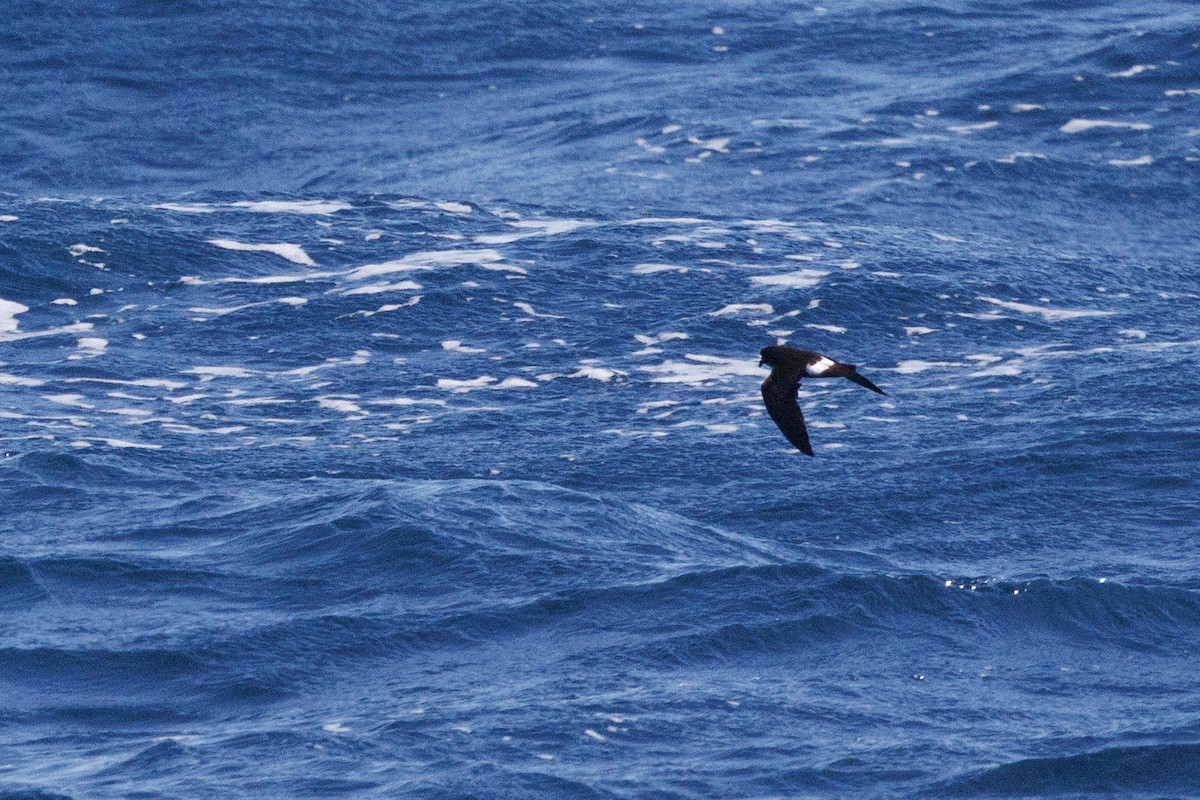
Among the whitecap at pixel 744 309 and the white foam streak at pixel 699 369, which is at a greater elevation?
the whitecap at pixel 744 309

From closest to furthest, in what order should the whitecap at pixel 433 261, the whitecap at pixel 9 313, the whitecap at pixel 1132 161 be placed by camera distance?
the whitecap at pixel 9 313, the whitecap at pixel 433 261, the whitecap at pixel 1132 161

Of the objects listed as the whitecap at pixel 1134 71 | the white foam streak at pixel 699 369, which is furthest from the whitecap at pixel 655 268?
the whitecap at pixel 1134 71

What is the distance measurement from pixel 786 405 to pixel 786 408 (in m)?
0.04

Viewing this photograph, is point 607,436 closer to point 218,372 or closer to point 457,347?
point 457,347

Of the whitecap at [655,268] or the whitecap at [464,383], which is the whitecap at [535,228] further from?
the whitecap at [464,383]

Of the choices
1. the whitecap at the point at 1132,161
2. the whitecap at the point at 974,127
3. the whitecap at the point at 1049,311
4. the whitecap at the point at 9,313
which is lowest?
the whitecap at the point at 1049,311

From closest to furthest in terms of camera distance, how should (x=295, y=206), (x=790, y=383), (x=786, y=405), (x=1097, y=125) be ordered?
(x=786, y=405)
(x=790, y=383)
(x=295, y=206)
(x=1097, y=125)

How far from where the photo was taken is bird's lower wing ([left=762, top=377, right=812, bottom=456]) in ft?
47.8

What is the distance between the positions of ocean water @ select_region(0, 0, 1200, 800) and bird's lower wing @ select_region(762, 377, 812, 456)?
3.35 metres

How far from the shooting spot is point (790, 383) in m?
15.1

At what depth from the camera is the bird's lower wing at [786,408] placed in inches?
574

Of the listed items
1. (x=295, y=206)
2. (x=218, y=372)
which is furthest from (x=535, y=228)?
(x=218, y=372)

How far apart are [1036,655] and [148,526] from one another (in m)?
9.74

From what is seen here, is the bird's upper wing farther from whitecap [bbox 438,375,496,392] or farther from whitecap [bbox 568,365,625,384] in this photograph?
whitecap [bbox 438,375,496,392]
